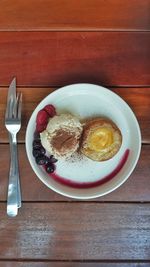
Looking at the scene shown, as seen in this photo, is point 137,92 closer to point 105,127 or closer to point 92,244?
point 105,127

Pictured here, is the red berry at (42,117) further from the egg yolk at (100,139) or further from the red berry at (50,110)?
the egg yolk at (100,139)

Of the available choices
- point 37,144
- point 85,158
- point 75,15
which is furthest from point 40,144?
point 75,15

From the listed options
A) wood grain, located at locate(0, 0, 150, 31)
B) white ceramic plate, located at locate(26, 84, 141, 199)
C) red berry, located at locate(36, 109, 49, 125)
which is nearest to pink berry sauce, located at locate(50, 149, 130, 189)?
white ceramic plate, located at locate(26, 84, 141, 199)

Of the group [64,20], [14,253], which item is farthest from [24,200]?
[64,20]

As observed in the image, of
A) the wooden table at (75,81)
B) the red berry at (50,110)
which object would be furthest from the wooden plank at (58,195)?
the red berry at (50,110)

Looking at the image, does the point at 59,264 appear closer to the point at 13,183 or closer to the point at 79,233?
the point at 79,233
